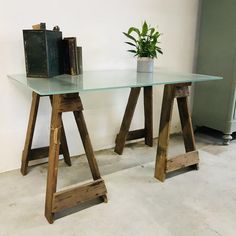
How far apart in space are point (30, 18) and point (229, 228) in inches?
79.6

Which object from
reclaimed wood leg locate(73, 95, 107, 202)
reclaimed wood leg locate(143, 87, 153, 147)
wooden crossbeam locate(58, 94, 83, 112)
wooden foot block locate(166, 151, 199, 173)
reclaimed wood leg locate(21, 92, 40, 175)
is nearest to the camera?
wooden crossbeam locate(58, 94, 83, 112)

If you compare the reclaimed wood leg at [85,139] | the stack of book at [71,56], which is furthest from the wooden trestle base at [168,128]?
the stack of book at [71,56]

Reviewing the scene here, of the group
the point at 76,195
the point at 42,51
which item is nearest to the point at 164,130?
the point at 76,195

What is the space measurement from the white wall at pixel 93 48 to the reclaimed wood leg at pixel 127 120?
167mm

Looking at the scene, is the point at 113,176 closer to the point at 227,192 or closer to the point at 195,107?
the point at 227,192

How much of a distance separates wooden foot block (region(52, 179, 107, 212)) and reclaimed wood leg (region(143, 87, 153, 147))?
1.07 m

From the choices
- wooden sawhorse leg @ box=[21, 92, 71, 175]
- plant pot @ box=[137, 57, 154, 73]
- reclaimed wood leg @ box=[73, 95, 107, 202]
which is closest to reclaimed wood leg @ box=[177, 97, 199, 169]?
plant pot @ box=[137, 57, 154, 73]

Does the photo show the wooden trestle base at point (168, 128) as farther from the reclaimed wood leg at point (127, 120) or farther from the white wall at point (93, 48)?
the white wall at point (93, 48)

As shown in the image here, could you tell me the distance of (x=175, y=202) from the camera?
70.0 inches

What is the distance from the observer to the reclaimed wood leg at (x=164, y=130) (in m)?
1.98

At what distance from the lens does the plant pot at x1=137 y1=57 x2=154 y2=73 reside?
2144mm

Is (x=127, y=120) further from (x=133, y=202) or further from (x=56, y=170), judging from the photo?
(x=56, y=170)

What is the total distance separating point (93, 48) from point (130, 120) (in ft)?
2.47

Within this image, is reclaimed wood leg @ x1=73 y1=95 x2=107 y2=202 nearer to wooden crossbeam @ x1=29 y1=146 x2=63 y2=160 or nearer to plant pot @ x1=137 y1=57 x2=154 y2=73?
wooden crossbeam @ x1=29 y1=146 x2=63 y2=160
